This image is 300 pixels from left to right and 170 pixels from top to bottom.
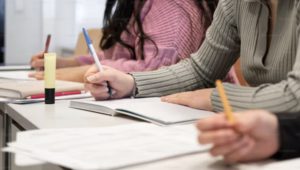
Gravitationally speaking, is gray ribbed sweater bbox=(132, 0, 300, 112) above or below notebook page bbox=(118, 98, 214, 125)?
above

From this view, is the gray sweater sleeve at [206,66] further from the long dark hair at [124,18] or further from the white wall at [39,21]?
the white wall at [39,21]

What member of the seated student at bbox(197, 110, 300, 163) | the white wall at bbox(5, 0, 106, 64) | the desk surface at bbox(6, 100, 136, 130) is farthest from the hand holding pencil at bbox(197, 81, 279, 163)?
the white wall at bbox(5, 0, 106, 64)

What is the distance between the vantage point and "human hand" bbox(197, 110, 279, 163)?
58 centimetres

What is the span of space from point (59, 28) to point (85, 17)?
0.16m

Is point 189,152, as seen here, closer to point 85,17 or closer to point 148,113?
point 148,113

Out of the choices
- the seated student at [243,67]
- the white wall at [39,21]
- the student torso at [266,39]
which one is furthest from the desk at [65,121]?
the white wall at [39,21]

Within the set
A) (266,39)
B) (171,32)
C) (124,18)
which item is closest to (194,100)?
(266,39)

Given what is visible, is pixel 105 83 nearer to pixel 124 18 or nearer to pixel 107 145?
pixel 107 145

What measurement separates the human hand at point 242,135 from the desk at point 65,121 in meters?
0.02

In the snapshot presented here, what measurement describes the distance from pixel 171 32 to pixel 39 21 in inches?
50.5

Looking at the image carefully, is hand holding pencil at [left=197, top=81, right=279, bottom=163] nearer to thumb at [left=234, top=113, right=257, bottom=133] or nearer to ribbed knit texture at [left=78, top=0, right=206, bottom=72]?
thumb at [left=234, top=113, right=257, bottom=133]

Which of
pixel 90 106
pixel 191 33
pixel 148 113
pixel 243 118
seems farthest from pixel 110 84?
pixel 243 118

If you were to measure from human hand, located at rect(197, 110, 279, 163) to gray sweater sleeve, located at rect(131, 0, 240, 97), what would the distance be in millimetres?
571

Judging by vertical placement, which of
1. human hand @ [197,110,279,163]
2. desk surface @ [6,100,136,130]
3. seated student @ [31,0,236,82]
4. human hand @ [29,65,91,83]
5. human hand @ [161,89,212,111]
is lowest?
desk surface @ [6,100,136,130]
